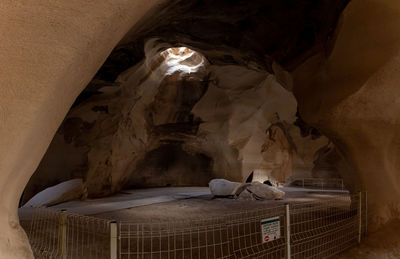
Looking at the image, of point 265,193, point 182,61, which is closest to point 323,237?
point 265,193

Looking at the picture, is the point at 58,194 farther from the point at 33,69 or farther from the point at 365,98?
the point at 365,98

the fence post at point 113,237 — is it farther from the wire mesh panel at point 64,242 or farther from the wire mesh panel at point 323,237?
the wire mesh panel at point 323,237

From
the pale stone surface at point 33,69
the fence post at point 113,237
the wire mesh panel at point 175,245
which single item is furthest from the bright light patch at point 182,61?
the fence post at point 113,237

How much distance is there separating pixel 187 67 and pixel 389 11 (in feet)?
35.3

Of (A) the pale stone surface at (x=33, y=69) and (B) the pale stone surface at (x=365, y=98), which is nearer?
(A) the pale stone surface at (x=33, y=69)

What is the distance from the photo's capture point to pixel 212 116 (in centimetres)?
1566

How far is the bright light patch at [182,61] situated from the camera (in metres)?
14.5

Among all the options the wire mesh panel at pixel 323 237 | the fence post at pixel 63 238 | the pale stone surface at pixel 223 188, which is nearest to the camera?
the fence post at pixel 63 238

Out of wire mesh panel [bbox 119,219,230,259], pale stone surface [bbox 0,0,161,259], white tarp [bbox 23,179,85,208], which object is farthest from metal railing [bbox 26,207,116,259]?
white tarp [bbox 23,179,85,208]

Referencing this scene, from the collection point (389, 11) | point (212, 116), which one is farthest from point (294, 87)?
point (212, 116)

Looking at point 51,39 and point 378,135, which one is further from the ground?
point 51,39

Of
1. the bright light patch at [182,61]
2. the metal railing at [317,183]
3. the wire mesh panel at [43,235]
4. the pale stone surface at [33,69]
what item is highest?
the bright light patch at [182,61]

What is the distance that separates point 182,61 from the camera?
14766 millimetres

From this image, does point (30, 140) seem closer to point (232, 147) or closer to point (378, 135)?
point (378, 135)
